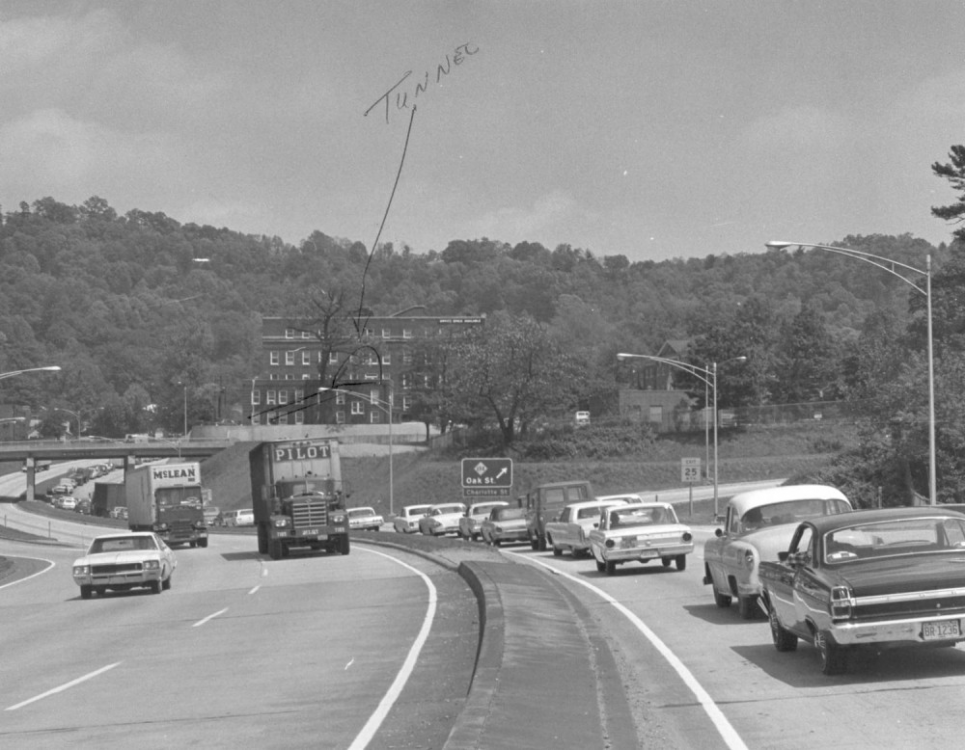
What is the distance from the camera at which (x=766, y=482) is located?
3428 inches

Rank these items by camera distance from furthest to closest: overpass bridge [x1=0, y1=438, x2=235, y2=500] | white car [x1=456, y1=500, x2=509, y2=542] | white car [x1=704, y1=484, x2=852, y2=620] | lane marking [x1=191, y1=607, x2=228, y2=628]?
overpass bridge [x1=0, y1=438, x2=235, y2=500], white car [x1=456, y1=500, x2=509, y2=542], lane marking [x1=191, y1=607, x2=228, y2=628], white car [x1=704, y1=484, x2=852, y2=620]

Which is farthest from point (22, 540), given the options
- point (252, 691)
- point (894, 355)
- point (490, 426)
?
point (252, 691)

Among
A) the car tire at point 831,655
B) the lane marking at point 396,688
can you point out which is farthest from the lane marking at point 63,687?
the car tire at point 831,655

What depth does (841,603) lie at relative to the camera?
40.2 ft

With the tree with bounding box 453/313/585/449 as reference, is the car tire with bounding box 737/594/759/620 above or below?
below

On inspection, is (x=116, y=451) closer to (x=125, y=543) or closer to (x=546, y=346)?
(x=546, y=346)

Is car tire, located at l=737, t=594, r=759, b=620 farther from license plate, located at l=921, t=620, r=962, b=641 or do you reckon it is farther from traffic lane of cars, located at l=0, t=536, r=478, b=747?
license plate, located at l=921, t=620, r=962, b=641

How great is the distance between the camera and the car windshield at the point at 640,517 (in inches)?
1113

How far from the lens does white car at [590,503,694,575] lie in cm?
2719

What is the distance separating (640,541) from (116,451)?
345ft

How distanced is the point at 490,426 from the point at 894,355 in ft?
119

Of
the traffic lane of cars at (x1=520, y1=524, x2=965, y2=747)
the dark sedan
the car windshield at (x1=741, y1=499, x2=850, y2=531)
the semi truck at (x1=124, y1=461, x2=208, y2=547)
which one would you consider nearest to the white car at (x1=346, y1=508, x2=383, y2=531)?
the semi truck at (x1=124, y1=461, x2=208, y2=547)

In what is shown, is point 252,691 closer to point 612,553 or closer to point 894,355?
point 612,553

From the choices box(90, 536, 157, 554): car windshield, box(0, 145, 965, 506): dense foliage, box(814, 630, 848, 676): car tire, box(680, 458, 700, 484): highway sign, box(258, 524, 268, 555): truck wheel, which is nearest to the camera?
box(814, 630, 848, 676): car tire
